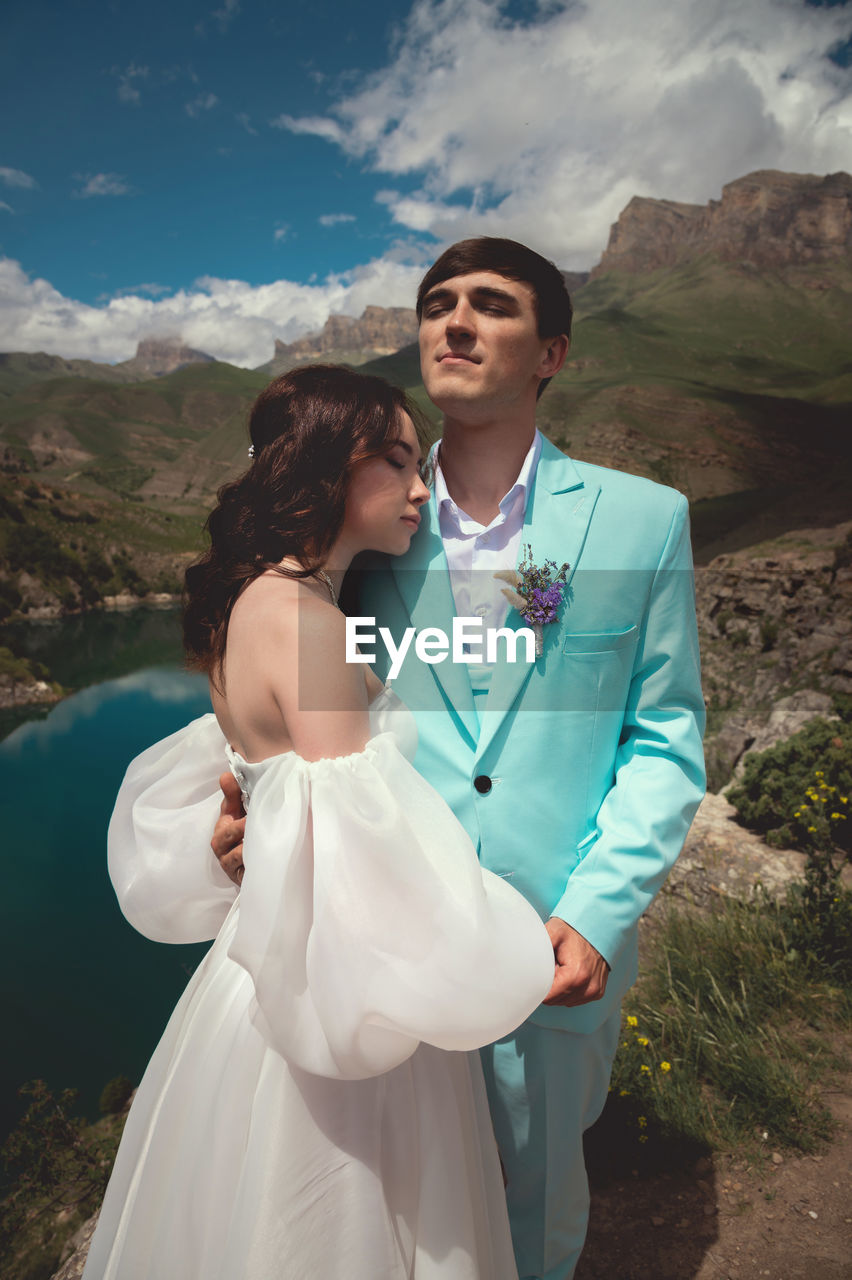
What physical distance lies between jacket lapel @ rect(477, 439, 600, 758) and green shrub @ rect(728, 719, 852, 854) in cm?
343

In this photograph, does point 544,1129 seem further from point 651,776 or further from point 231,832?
point 231,832

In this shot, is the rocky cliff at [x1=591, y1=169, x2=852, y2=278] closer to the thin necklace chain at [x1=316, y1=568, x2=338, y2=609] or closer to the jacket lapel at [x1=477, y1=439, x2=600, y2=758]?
the jacket lapel at [x1=477, y1=439, x2=600, y2=758]

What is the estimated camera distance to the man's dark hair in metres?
1.95

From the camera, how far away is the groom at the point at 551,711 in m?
1.80

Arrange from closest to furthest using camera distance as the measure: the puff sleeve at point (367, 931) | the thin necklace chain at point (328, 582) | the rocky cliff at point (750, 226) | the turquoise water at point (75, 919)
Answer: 1. the puff sleeve at point (367, 931)
2. the thin necklace chain at point (328, 582)
3. the turquoise water at point (75, 919)
4. the rocky cliff at point (750, 226)

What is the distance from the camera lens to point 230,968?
165cm

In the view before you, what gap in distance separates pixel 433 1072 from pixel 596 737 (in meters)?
0.88

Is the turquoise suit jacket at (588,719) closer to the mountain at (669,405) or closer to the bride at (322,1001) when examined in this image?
the bride at (322,1001)

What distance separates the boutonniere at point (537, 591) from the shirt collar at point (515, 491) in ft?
0.77

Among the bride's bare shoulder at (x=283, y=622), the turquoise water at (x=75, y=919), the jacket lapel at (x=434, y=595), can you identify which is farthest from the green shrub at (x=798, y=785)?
the turquoise water at (x=75, y=919)

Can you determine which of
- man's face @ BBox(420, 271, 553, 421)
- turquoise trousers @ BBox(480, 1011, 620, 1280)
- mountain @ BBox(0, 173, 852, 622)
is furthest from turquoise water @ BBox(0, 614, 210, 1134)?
mountain @ BBox(0, 173, 852, 622)

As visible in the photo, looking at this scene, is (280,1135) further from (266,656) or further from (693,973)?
(693,973)

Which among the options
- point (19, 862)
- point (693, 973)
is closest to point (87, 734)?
point (19, 862)

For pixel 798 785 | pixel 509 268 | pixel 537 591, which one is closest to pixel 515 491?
pixel 537 591
